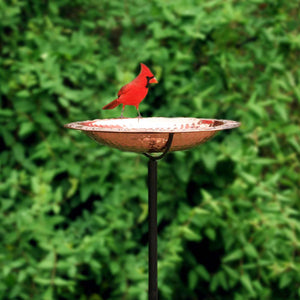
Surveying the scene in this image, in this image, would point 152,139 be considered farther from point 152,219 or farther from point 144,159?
point 144,159

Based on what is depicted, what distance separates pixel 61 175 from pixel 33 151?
0.16 m

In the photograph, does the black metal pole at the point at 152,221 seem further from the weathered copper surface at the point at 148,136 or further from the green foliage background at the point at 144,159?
the green foliage background at the point at 144,159

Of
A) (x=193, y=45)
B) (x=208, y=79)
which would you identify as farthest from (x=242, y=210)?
(x=193, y=45)

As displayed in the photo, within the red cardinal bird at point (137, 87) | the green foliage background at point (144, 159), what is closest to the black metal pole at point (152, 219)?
the red cardinal bird at point (137, 87)

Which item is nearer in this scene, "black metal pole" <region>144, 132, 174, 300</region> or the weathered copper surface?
the weathered copper surface

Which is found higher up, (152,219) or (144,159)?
(144,159)

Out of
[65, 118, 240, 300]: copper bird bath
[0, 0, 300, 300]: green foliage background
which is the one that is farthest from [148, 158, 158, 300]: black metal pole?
[0, 0, 300, 300]: green foliage background

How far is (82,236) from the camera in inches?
69.0

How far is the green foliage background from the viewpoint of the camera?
1650mm

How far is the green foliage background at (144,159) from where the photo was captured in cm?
165

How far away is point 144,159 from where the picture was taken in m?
1.70

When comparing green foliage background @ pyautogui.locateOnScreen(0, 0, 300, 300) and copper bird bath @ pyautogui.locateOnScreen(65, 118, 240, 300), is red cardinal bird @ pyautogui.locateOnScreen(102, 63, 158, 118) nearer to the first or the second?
copper bird bath @ pyautogui.locateOnScreen(65, 118, 240, 300)

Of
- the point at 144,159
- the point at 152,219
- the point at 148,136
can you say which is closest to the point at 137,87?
the point at 148,136

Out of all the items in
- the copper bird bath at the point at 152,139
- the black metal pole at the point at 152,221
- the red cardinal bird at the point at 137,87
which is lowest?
the black metal pole at the point at 152,221
